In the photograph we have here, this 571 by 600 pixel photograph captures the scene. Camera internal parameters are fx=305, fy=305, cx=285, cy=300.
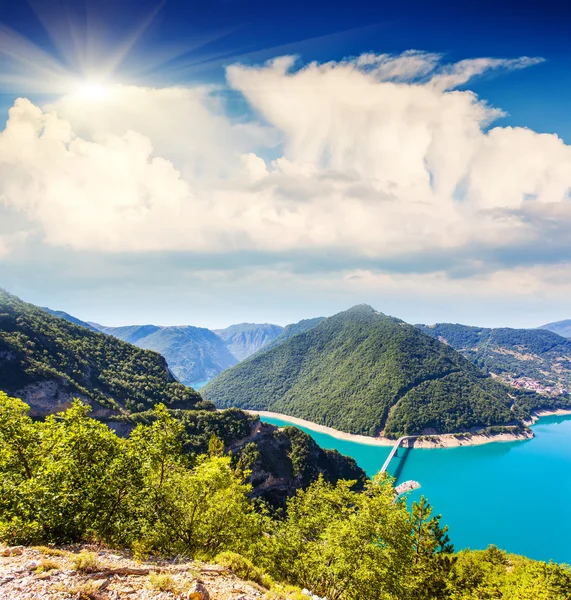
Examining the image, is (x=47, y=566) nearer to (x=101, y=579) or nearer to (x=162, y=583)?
(x=101, y=579)

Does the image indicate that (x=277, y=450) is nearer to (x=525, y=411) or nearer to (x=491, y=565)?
(x=491, y=565)

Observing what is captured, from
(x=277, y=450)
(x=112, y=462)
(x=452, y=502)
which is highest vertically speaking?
(x=112, y=462)

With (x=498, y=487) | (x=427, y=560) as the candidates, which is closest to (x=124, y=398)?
(x=427, y=560)

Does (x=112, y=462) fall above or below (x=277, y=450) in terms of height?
above

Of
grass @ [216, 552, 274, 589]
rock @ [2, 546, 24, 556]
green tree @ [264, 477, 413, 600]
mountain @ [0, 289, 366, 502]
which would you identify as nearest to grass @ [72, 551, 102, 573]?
rock @ [2, 546, 24, 556]

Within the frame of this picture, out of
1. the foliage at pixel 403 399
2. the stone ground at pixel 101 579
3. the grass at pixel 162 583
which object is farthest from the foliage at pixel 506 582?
the foliage at pixel 403 399

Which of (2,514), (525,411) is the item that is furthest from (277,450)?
(525,411)

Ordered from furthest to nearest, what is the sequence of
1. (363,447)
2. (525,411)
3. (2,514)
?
1. (525,411)
2. (363,447)
3. (2,514)

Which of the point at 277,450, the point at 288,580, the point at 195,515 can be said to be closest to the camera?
the point at 195,515
